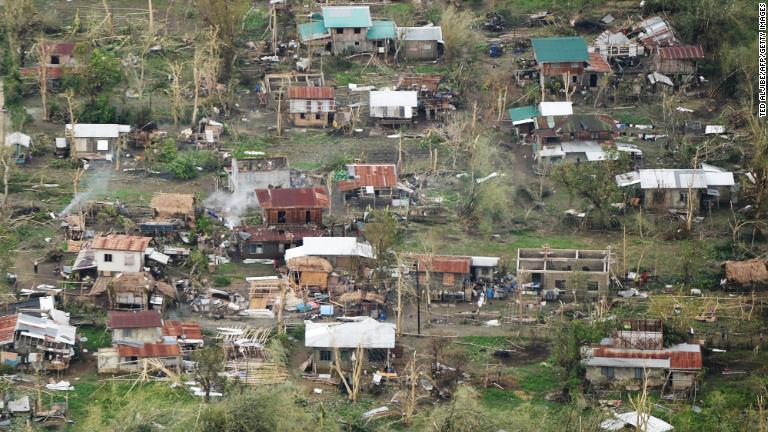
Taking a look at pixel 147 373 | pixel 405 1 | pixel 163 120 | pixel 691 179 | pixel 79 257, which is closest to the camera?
pixel 147 373

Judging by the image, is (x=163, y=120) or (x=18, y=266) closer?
(x=18, y=266)

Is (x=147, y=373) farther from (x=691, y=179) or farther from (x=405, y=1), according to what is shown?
(x=405, y=1)

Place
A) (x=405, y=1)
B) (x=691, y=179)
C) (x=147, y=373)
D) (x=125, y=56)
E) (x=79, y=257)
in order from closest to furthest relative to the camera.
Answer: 1. (x=147, y=373)
2. (x=79, y=257)
3. (x=691, y=179)
4. (x=125, y=56)
5. (x=405, y=1)

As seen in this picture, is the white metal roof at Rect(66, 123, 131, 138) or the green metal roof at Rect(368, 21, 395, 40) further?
the green metal roof at Rect(368, 21, 395, 40)

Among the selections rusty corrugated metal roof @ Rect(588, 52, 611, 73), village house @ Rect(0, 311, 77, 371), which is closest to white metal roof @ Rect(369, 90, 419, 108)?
rusty corrugated metal roof @ Rect(588, 52, 611, 73)

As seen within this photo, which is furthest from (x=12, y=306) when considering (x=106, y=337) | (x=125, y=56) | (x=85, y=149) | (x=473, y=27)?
(x=473, y=27)

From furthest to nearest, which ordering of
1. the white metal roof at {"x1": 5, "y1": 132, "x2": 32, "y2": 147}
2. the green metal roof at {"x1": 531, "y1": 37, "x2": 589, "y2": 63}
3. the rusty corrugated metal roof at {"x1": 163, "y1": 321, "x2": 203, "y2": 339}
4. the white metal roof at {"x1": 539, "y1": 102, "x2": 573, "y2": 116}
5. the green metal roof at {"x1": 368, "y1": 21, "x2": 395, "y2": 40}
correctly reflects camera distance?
the green metal roof at {"x1": 368, "y1": 21, "x2": 395, "y2": 40}, the green metal roof at {"x1": 531, "y1": 37, "x2": 589, "y2": 63}, the white metal roof at {"x1": 539, "y1": 102, "x2": 573, "y2": 116}, the white metal roof at {"x1": 5, "y1": 132, "x2": 32, "y2": 147}, the rusty corrugated metal roof at {"x1": 163, "y1": 321, "x2": 203, "y2": 339}

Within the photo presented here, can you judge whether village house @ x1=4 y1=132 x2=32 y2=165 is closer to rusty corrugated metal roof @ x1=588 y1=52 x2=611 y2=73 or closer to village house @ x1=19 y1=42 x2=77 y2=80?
village house @ x1=19 y1=42 x2=77 y2=80
